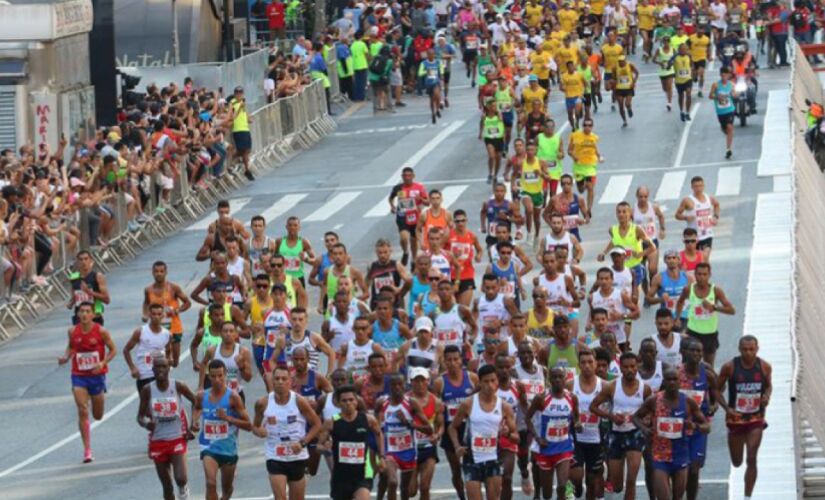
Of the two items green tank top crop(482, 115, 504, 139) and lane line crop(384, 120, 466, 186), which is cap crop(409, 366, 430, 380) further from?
lane line crop(384, 120, 466, 186)

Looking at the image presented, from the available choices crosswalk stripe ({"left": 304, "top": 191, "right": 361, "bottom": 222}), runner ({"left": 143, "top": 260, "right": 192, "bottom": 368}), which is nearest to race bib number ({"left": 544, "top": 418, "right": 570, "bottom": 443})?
runner ({"left": 143, "top": 260, "right": 192, "bottom": 368})

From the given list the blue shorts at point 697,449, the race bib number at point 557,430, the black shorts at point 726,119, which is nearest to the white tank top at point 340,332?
the race bib number at point 557,430

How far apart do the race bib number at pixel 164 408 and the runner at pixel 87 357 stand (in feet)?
8.84

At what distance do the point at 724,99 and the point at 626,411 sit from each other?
73.8 feet

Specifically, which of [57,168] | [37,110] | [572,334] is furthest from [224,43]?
[572,334]

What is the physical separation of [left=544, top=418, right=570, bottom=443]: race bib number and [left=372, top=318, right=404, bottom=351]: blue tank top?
2924 millimetres

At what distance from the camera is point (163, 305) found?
24.0m

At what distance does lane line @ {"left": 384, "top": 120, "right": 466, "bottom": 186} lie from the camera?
42000 mm

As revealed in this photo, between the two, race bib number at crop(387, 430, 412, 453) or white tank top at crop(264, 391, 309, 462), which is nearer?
white tank top at crop(264, 391, 309, 462)

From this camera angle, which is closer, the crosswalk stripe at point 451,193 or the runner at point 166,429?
the runner at point 166,429

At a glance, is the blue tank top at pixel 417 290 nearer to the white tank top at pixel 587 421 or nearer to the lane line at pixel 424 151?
the white tank top at pixel 587 421

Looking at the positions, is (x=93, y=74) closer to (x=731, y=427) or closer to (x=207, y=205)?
(x=207, y=205)

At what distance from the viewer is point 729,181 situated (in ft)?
125

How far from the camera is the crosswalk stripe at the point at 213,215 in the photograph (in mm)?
37531
